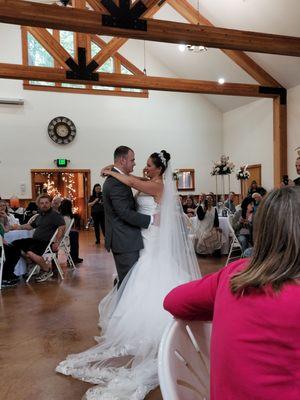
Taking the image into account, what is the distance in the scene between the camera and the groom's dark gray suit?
2896 mm

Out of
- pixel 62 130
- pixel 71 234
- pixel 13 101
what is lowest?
pixel 71 234

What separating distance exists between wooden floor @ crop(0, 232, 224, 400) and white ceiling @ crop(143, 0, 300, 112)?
18.7ft

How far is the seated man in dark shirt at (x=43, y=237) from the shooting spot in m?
5.34

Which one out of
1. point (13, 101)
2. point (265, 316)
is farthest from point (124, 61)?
point (265, 316)

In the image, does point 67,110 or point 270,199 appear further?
point 67,110

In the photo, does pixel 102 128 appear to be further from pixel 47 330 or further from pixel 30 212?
pixel 47 330

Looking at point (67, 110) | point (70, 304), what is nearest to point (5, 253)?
point (70, 304)

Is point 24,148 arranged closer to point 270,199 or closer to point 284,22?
point 284,22

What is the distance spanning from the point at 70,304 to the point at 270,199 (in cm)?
369

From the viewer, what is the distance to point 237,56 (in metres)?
10.4

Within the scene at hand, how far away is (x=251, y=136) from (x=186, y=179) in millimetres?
2650

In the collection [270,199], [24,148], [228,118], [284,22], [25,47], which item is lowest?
[270,199]

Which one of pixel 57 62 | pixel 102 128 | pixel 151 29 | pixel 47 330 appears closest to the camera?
pixel 47 330

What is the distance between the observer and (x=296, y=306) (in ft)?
2.59
